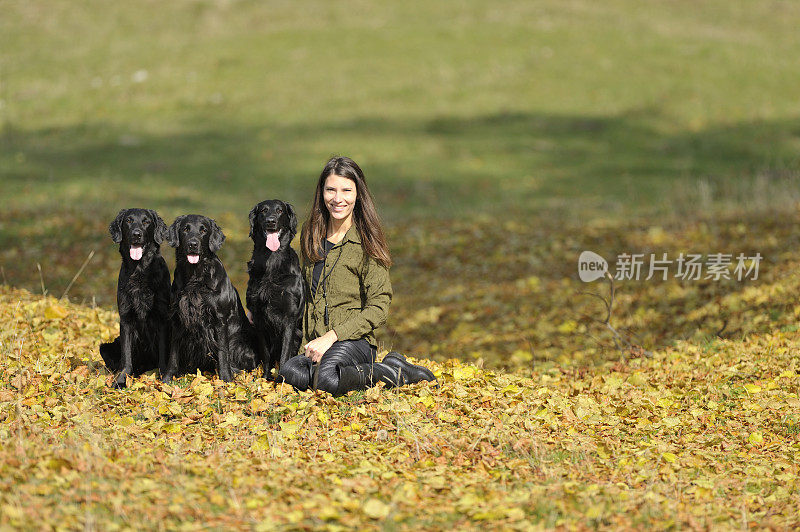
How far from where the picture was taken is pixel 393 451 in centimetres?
584

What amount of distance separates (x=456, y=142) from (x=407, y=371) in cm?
2164

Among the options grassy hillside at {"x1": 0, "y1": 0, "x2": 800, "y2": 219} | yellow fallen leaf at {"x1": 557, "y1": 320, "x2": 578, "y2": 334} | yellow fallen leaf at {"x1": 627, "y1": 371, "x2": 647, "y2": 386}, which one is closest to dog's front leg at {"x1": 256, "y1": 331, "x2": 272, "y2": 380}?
yellow fallen leaf at {"x1": 627, "y1": 371, "x2": 647, "y2": 386}

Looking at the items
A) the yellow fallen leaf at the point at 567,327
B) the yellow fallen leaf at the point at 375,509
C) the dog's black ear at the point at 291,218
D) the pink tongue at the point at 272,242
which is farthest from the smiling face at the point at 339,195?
the yellow fallen leaf at the point at 567,327

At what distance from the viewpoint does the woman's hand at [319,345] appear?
257 inches

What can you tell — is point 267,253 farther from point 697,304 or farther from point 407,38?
point 407,38

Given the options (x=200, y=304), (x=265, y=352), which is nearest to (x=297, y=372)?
(x=265, y=352)

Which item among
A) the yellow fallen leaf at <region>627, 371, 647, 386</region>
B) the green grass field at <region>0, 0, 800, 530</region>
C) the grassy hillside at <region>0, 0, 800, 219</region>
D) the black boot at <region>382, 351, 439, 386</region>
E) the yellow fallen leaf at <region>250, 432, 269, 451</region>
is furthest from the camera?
A: the grassy hillside at <region>0, 0, 800, 219</region>

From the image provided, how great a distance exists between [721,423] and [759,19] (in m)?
41.3

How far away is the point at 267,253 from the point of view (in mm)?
6582

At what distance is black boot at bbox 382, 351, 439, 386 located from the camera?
716 cm

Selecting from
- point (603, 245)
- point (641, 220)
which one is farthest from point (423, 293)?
point (641, 220)

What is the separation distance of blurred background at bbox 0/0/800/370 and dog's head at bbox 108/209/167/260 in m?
5.44

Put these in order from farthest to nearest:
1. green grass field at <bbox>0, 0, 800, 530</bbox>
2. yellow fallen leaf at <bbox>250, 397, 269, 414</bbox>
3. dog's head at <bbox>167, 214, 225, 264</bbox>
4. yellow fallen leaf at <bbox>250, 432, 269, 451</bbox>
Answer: yellow fallen leaf at <bbox>250, 397, 269, 414</bbox>, dog's head at <bbox>167, 214, 225, 264</bbox>, yellow fallen leaf at <bbox>250, 432, 269, 451</bbox>, green grass field at <bbox>0, 0, 800, 530</bbox>

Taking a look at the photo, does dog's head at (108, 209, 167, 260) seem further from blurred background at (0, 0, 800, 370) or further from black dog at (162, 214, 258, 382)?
blurred background at (0, 0, 800, 370)
